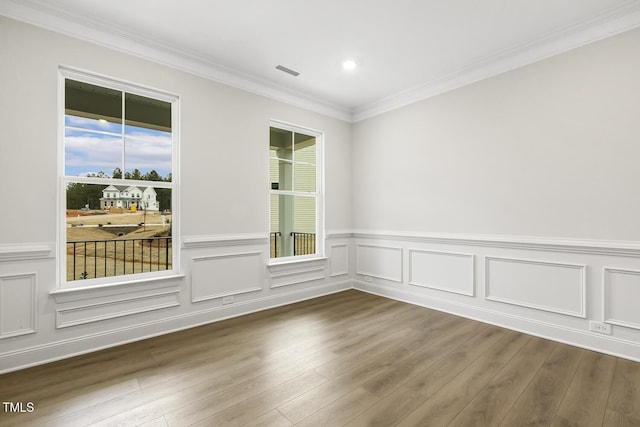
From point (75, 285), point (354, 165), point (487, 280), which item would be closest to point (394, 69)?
point (354, 165)

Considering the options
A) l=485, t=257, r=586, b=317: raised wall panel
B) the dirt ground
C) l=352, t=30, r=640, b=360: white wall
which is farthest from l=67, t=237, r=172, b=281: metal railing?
l=485, t=257, r=586, b=317: raised wall panel

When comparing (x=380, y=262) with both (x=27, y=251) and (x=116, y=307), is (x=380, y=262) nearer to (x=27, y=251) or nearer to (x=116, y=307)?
(x=116, y=307)

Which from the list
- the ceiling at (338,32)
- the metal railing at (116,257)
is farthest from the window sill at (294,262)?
the ceiling at (338,32)

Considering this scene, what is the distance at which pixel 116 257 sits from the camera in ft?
9.64

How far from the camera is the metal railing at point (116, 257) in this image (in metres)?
2.76

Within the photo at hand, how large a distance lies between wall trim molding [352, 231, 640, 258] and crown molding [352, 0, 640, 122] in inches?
70.8

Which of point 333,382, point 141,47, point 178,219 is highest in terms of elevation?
point 141,47

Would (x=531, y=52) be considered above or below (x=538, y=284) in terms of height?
above

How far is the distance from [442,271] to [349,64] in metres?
2.74

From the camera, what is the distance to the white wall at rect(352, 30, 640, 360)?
2545mm

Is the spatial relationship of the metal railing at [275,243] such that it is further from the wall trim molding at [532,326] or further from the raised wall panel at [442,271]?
the raised wall panel at [442,271]

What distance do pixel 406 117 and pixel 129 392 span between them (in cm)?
417

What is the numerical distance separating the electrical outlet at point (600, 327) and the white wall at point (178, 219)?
2.95 m

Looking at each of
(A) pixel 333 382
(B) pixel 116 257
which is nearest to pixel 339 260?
(A) pixel 333 382
